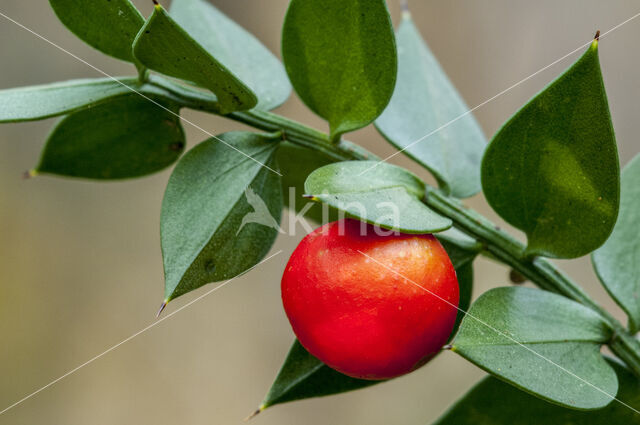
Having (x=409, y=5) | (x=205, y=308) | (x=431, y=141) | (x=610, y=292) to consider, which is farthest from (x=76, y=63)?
(x=610, y=292)

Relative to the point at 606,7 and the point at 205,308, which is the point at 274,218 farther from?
the point at 606,7

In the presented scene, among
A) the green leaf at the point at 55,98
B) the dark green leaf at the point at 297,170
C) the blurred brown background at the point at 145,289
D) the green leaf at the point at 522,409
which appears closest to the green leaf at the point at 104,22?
the green leaf at the point at 55,98

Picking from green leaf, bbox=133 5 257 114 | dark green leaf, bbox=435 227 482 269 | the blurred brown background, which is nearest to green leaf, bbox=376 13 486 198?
dark green leaf, bbox=435 227 482 269

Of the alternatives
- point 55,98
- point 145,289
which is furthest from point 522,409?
point 145,289

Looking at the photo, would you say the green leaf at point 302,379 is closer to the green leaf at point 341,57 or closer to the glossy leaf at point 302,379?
the glossy leaf at point 302,379

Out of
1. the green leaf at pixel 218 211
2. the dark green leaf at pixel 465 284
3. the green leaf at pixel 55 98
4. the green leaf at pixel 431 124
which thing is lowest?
the dark green leaf at pixel 465 284

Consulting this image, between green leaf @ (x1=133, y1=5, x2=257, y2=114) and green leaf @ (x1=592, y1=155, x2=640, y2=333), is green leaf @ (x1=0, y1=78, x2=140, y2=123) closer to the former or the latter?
green leaf @ (x1=133, y1=5, x2=257, y2=114)

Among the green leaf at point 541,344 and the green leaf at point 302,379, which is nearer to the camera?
the green leaf at point 541,344
